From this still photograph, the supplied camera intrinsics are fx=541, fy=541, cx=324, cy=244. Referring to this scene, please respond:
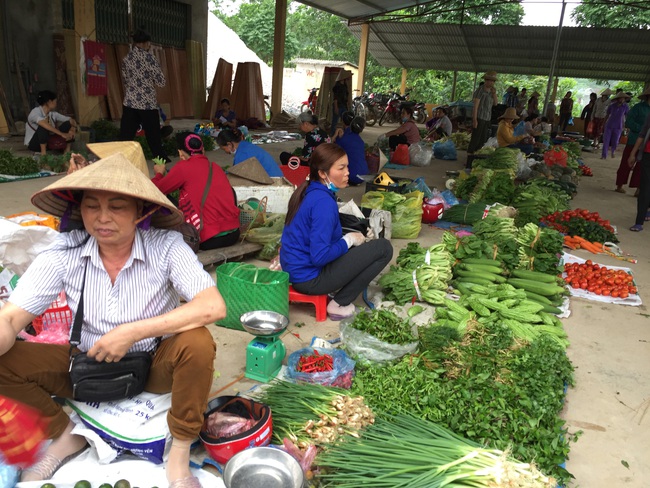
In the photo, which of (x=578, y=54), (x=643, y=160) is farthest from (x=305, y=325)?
(x=578, y=54)

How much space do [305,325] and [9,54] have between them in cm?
968

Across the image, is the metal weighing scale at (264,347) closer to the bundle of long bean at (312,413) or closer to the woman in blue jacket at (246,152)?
the bundle of long bean at (312,413)

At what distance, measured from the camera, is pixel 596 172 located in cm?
1243

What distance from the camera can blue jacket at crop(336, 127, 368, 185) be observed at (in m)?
7.87

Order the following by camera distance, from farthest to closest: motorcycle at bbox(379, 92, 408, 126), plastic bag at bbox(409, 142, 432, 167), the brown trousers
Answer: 1. motorcycle at bbox(379, 92, 408, 126)
2. plastic bag at bbox(409, 142, 432, 167)
3. the brown trousers

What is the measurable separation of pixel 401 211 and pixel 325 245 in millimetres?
2624

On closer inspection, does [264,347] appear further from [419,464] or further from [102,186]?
[102,186]

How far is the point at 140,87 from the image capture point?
746cm

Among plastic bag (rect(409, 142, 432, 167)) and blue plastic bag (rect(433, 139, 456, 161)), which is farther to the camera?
blue plastic bag (rect(433, 139, 456, 161))

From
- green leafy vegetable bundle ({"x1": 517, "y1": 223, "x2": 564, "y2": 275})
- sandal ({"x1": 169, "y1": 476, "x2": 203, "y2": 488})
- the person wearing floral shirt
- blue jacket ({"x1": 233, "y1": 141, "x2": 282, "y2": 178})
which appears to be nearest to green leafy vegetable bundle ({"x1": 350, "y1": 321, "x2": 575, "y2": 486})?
sandal ({"x1": 169, "y1": 476, "x2": 203, "y2": 488})

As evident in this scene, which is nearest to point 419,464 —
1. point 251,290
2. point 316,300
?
point 251,290

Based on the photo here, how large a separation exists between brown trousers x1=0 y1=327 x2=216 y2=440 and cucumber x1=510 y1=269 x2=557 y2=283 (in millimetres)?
3275

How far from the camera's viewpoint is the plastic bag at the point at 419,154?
11.1 meters

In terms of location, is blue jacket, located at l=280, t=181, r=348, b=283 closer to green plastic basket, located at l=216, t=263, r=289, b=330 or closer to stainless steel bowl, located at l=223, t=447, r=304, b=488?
green plastic basket, located at l=216, t=263, r=289, b=330
